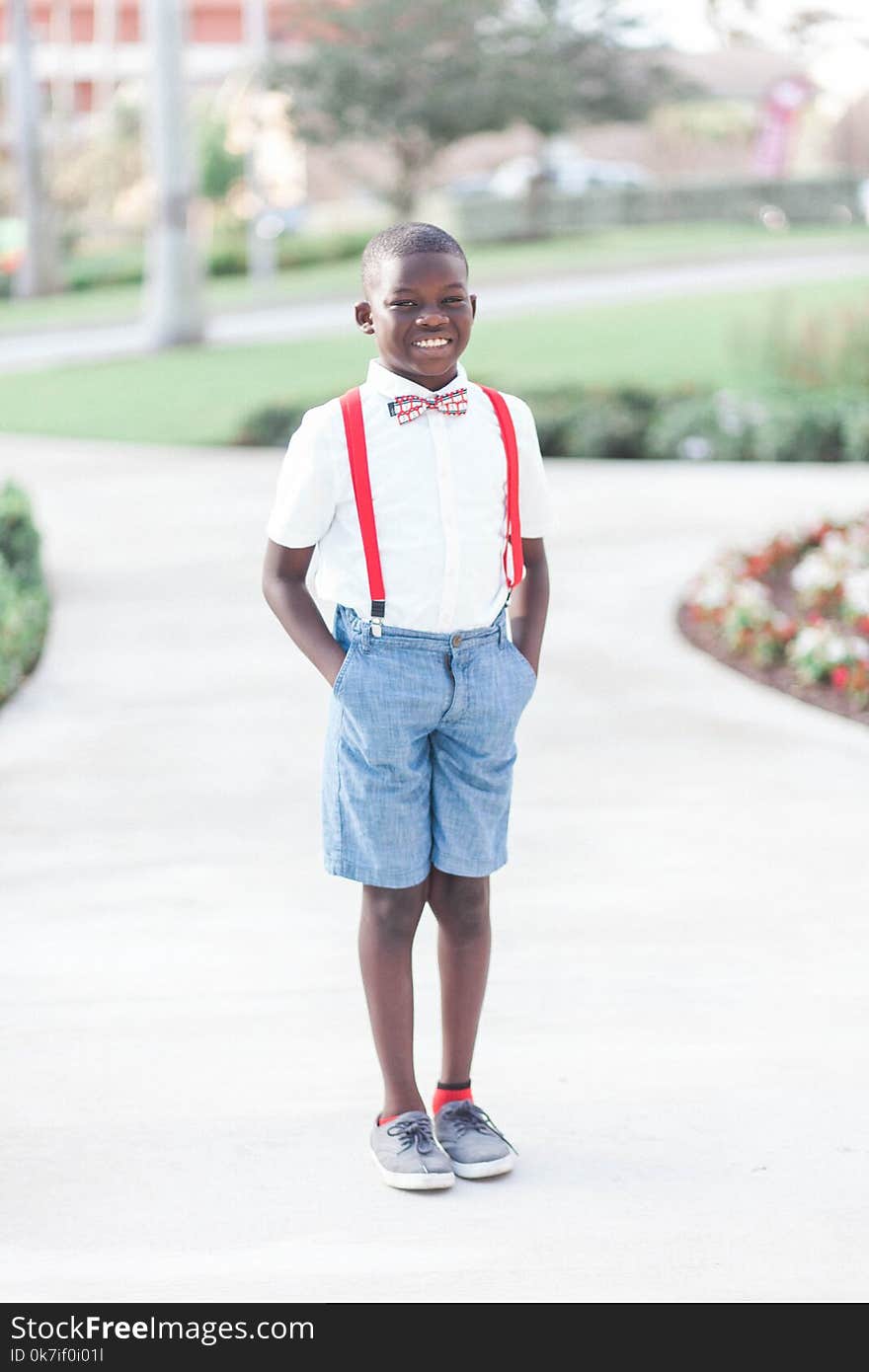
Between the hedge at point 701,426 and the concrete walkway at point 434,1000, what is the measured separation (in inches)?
222

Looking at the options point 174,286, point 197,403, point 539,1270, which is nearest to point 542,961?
point 539,1270

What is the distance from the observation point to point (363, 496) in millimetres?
2994

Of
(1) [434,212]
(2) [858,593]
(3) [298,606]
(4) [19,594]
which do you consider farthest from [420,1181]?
(1) [434,212]

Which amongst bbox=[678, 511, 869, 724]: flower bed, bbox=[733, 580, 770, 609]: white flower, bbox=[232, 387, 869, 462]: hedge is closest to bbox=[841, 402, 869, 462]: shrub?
bbox=[232, 387, 869, 462]: hedge

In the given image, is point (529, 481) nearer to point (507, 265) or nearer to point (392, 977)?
point (392, 977)

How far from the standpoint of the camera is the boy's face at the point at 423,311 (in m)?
2.97

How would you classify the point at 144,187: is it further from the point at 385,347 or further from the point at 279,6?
the point at 385,347

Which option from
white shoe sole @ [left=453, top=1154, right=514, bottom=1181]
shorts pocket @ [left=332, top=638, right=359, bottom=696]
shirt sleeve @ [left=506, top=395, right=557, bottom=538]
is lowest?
white shoe sole @ [left=453, top=1154, right=514, bottom=1181]

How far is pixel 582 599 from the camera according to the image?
26.6 ft

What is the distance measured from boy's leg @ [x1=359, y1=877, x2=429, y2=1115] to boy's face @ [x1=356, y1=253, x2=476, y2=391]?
0.88 m

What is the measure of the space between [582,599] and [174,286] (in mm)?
15473

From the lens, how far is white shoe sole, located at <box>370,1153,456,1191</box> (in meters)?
3.13

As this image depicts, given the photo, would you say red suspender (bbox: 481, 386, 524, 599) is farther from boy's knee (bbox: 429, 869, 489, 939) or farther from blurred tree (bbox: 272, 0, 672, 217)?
blurred tree (bbox: 272, 0, 672, 217)

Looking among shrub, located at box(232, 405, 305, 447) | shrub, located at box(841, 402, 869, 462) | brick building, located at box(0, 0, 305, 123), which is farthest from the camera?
brick building, located at box(0, 0, 305, 123)
